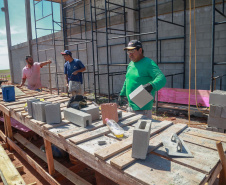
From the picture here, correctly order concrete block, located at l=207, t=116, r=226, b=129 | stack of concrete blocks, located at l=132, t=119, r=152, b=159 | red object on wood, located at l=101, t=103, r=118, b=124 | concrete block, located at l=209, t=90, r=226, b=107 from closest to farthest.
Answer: stack of concrete blocks, located at l=132, t=119, r=152, b=159 → red object on wood, located at l=101, t=103, r=118, b=124 → concrete block, located at l=209, t=90, r=226, b=107 → concrete block, located at l=207, t=116, r=226, b=129

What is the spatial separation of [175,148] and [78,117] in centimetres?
114

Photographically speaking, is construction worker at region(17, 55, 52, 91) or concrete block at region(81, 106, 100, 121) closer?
concrete block at region(81, 106, 100, 121)

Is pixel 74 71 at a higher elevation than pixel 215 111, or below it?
higher

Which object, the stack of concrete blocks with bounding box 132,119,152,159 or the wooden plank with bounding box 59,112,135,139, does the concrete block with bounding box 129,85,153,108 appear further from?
the stack of concrete blocks with bounding box 132,119,152,159

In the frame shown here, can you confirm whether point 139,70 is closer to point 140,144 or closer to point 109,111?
point 109,111

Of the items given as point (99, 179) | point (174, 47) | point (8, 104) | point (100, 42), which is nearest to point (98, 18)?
point (100, 42)

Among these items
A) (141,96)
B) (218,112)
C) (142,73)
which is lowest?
(218,112)

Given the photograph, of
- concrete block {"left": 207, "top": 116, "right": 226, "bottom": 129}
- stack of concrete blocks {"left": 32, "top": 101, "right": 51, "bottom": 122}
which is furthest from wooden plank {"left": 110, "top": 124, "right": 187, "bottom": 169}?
concrete block {"left": 207, "top": 116, "right": 226, "bottom": 129}

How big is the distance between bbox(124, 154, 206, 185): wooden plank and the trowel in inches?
4.3

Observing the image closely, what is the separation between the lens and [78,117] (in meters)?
2.24

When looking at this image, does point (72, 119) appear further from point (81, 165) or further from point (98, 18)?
point (98, 18)

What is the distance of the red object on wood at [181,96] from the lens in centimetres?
509

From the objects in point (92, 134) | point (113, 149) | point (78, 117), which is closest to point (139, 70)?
point (78, 117)

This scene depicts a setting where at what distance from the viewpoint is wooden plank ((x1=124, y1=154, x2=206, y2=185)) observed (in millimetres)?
1156
